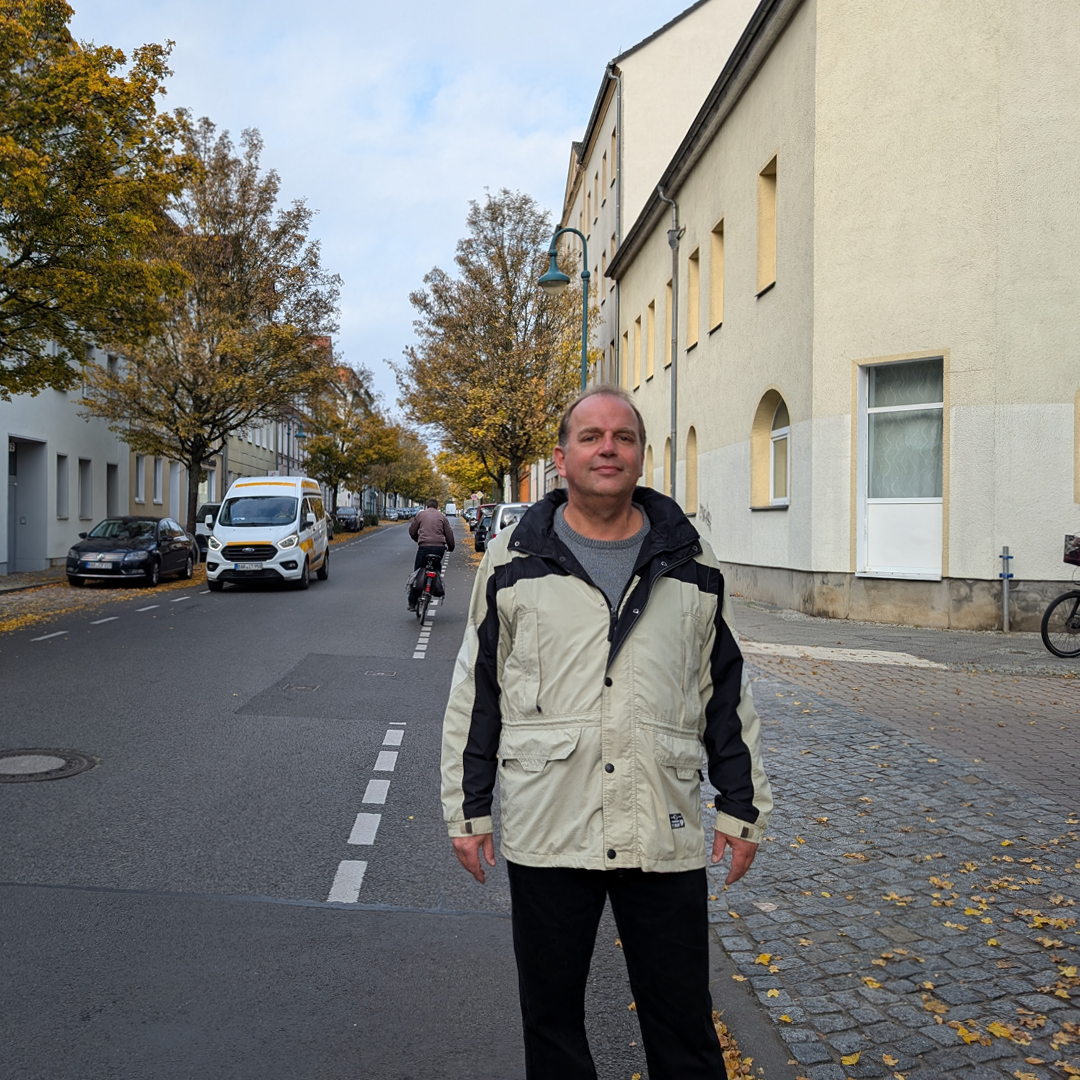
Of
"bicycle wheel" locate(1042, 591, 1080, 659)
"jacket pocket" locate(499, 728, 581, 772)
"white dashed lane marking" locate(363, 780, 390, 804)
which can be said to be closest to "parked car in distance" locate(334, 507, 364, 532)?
"bicycle wheel" locate(1042, 591, 1080, 659)

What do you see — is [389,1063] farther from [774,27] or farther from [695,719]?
[774,27]

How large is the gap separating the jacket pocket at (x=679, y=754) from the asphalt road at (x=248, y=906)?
3.89 feet

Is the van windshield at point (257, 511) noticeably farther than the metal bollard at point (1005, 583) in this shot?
Yes

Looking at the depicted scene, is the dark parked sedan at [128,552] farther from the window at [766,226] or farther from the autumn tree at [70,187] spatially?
the window at [766,226]

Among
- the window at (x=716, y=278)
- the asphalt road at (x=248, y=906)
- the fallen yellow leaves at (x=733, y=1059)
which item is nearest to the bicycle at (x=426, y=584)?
the asphalt road at (x=248, y=906)

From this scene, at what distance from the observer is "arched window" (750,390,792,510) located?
734 inches

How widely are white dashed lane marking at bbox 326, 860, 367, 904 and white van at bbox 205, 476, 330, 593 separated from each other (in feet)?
56.2

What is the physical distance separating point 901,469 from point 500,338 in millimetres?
27043

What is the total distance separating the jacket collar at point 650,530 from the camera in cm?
264

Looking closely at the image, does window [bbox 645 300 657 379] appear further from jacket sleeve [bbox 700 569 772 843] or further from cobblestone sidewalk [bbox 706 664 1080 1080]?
jacket sleeve [bbox 700 569 772 843]

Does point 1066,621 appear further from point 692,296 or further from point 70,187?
point 70,187

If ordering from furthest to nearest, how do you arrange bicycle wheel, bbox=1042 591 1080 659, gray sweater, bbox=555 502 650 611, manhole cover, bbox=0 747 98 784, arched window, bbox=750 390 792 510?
arched window, bbox=750 390 792 510 → bicycle wheel, bbox=1042 591 1080 659 → manhole cover, bbox=0 747 98 784 → gray sweater, bbox=555 502 650 611

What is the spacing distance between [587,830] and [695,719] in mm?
377

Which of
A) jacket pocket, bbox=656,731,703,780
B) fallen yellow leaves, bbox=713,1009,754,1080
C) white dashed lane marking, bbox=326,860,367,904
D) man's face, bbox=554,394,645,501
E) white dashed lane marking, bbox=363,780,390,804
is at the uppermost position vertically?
man's face, bbox=554,394,645,501
